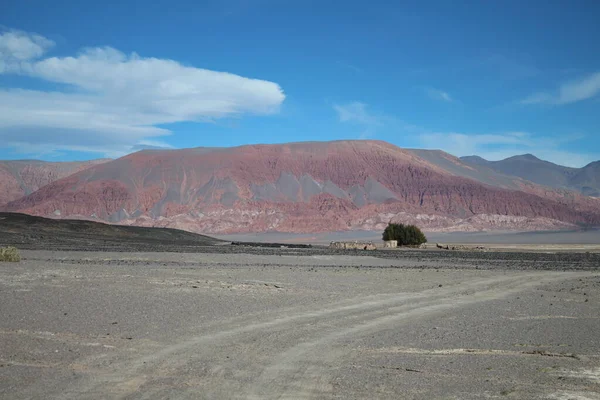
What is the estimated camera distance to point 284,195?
14288cm

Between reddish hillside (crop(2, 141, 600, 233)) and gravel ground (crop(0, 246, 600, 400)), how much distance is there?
107904 millimetres

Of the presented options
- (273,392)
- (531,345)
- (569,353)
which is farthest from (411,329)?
(273,392)

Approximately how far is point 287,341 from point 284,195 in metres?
132

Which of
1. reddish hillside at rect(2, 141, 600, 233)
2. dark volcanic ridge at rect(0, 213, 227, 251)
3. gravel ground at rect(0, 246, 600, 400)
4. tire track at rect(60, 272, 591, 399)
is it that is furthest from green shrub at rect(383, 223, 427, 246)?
reddish hillside at rect(2, 141, 600, 233)

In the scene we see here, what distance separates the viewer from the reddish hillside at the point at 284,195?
132000 millimetres

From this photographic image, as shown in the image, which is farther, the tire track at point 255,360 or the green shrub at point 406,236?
the green shrub at point 406,236

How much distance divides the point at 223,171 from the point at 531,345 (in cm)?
13935

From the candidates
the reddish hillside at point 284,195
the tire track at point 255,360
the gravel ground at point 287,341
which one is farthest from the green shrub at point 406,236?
the reddish hillside at point 284,195

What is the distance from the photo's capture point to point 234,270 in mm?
26703

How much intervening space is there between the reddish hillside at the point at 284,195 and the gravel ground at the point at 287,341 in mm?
107904

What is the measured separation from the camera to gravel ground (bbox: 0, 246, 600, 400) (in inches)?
295

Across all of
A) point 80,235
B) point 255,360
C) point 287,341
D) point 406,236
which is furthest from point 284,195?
point 255,360

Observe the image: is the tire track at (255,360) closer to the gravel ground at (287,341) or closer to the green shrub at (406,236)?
the gravel ground at (287,341)

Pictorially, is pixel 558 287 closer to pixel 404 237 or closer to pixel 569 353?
pixel 569 353
